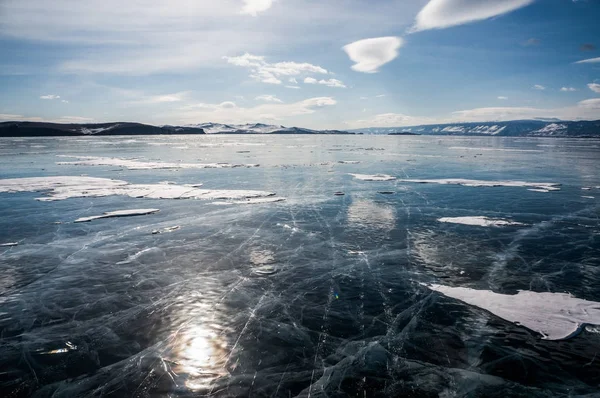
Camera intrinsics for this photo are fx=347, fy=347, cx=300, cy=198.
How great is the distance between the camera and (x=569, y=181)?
2081 centimetres

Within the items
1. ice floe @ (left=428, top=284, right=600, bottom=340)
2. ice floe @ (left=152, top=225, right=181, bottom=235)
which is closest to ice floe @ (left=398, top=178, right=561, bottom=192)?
ice floe @ (left=428, top=284, right=600, bottom=340)

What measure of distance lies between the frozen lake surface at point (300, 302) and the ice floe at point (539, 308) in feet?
0.11

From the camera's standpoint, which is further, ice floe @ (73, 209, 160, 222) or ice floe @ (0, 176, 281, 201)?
ice floe @ (0, 176, 281, 201)

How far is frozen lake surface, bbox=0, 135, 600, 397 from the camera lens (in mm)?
4422

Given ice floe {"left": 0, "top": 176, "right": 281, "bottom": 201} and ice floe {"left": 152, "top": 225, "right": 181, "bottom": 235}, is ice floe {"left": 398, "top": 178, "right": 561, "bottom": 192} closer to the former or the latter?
ice floe {"left": 0, "top": 176, "right": 281, "bottom": 201}

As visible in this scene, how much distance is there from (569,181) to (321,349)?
22608 mm

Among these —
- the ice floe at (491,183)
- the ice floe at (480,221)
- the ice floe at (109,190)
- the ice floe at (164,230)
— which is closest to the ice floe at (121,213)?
the ice floe at (164,230)

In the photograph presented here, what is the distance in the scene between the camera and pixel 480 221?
11.9 metres

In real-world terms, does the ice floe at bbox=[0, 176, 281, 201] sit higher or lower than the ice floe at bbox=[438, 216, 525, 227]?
higher

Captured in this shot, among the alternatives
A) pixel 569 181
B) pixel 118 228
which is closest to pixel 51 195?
pixel 118 228

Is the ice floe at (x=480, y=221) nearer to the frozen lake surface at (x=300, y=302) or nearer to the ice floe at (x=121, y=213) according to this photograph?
the frozen lake surface at (x=300, y=302)

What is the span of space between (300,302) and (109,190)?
50.6 ft

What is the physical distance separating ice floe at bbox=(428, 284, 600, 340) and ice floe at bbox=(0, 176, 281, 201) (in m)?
11.4

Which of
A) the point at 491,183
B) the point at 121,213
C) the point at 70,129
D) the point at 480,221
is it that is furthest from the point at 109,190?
the point at 70,129
